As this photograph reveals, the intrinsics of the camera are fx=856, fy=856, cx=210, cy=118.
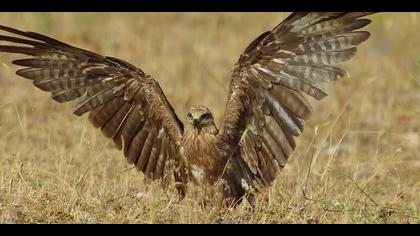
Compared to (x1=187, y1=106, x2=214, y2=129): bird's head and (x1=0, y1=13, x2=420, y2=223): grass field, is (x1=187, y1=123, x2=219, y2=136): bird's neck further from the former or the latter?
(x1=0, y1=13, x2=420, y2=223): grass field

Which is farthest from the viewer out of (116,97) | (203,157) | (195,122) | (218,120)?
(218,120)

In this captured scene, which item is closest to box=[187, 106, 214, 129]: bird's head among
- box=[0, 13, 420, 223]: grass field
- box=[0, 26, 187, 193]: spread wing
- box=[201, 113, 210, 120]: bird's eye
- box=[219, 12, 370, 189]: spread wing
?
box=[201, 113, 210, 120]: bird's eye

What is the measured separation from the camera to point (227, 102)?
271 inches

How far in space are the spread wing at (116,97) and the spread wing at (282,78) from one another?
1.96 feet

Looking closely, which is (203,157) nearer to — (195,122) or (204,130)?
(204,130)

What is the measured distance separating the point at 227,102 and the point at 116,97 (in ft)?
3.34

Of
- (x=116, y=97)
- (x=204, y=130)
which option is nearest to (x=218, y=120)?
(x=116, y=97)

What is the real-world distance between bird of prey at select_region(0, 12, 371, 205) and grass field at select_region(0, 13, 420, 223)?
26 cm

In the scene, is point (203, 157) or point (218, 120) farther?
point (218, 120)

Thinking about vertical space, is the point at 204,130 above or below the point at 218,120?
above

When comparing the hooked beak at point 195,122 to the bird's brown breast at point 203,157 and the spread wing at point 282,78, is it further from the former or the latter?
the spread wing at point 282,78

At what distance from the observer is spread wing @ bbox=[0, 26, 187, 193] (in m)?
7.07

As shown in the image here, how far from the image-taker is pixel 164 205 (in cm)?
629

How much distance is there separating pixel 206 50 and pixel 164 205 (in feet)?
25.2
